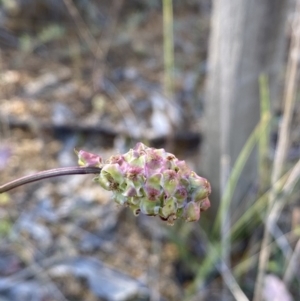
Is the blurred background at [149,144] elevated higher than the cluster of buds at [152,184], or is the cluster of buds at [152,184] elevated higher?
the blurred background at [149,144]

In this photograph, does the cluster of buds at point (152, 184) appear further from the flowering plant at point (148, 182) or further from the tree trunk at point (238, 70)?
the tree trunk at point (238, 70)

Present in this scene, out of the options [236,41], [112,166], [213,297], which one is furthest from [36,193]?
[112,166]

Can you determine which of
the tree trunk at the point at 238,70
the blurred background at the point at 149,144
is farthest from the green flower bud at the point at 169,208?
the tree trunk at the point at 238,70

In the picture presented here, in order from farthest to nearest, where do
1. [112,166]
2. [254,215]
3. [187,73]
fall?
[187,73]
[254,215]
[112,166]

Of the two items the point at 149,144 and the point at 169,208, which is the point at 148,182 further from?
the point at 149,144

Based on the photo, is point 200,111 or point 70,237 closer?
point 70,237

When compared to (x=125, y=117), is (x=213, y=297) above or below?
below

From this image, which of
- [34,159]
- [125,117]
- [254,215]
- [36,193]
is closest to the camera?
[254,215]

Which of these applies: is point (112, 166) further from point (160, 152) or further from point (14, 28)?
point (14, 28)
